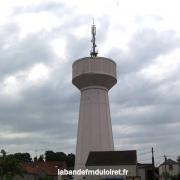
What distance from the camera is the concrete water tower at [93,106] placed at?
6059cm

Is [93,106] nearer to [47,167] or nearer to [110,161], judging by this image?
[110,161]

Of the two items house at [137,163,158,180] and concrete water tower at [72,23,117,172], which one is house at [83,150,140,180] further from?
house at [137,163,158,180]

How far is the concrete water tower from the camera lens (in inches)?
2386

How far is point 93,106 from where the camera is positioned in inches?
2419

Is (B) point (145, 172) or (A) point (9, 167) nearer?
(A) point (9, 167)

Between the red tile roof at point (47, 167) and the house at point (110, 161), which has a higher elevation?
the red tile roof at point (47, 167)

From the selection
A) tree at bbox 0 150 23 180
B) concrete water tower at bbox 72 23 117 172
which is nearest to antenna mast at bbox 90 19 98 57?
concrete water tower at bbox 72 23 117 172

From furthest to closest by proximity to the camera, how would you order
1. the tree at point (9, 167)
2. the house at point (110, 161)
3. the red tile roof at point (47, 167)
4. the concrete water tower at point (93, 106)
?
the red tile roof at point (47, 167) < the concrete water tower at point (93, 106) < the tree at point (9, 167) < the house at point (110, 161)

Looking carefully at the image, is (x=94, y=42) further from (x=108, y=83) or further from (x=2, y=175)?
(x=2, y=175)

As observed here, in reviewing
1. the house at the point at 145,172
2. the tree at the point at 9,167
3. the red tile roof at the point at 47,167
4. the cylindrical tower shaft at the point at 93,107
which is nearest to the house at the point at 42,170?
the red tile roof at the point at 47,167

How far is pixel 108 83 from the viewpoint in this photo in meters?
62.4

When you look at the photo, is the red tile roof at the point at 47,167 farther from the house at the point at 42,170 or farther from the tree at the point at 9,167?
the tree at the point at 9,167

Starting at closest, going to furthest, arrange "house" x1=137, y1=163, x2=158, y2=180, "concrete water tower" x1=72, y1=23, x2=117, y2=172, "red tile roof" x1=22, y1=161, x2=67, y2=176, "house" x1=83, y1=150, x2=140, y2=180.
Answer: "house" x1=83, y1=150, x2=140, y2=180, "concrete water tower" x1=72, y1=23, x2=117, y2=172, "house" x1=137, y1=163, x2=158, y2=180, "red tile roof" x1=22, y1=161, x2=67, y2=176

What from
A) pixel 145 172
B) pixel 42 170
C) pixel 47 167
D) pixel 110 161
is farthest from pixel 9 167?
pixel 47 167
